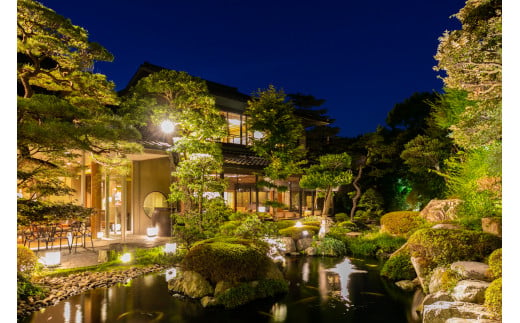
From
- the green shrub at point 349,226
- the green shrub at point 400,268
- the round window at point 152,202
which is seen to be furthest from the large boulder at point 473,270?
the round window at point 152,202

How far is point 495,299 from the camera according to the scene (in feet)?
13.5

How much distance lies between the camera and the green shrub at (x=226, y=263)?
6476mm

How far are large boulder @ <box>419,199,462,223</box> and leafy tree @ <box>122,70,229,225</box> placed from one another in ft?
24.1

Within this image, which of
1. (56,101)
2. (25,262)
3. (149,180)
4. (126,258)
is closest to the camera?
(56,101)

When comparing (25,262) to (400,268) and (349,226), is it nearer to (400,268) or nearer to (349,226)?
(400,268)

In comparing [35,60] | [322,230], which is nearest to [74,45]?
[35,60]

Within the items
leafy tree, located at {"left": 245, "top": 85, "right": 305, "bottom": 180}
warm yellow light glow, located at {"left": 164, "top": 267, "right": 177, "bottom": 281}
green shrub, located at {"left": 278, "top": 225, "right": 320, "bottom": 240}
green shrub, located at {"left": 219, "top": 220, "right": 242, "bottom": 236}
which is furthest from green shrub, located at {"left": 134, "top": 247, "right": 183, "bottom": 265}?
leafy tree, located at {"left": 245, "top": 85, "right": 305, "bottom": 180}

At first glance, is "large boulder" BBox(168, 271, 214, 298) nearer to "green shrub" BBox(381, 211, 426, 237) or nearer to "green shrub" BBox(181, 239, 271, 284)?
"green shrub" BBox(181, 239, 271, 284)

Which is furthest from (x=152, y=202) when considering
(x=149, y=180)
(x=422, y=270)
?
(x=422, y=270)

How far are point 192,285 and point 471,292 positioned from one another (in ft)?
16.3

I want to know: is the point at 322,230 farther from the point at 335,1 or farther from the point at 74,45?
the point at 335,1

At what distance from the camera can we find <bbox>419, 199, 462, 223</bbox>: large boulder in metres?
10.2

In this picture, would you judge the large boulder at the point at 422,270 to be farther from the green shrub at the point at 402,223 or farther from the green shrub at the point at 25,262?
the green shrub at the point at 25,262
